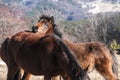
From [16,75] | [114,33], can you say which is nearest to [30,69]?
[16,75]

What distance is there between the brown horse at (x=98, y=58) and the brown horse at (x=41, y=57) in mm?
1027

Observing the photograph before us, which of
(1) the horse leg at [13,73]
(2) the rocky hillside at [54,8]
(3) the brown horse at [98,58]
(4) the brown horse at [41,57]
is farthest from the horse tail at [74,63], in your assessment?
(2) the rocky hillside at [54,8]

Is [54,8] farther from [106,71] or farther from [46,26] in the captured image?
[106,71]

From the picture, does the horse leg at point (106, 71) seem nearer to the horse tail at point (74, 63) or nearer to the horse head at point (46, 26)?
the horse tail at point (74, 63)

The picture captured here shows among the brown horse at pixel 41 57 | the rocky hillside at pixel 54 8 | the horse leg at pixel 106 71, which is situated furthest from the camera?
the rocky hillside at pixel 54 8

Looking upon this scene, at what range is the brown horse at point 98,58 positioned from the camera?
22.8 ft

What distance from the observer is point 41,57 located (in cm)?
620

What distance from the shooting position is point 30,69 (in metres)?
6.48

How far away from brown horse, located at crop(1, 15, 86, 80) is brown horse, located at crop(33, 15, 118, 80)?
1.03 meters

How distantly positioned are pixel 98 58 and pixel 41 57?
139 centimetres

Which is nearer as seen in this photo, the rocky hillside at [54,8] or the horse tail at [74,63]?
the horse tail at [74,63]

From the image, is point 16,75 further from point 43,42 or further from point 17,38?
point 43,42

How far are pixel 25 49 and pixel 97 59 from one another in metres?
1.46

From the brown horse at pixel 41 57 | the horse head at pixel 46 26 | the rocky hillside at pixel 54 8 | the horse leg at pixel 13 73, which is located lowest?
the rocky hillside at pixel 54 8
